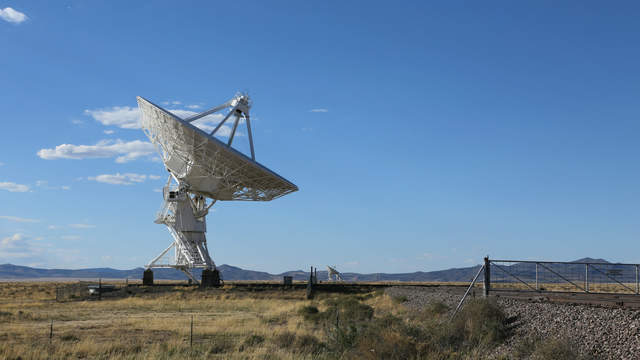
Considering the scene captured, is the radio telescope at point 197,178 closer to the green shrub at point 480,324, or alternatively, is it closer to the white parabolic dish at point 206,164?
the white parabolic dish at point 206,164

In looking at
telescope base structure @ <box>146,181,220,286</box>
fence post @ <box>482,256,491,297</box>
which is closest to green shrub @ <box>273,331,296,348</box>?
fence post @ <box>482,256,491,297</box>

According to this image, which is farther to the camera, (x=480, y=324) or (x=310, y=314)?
(x=310, y=314)

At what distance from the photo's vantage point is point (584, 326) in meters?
14.3

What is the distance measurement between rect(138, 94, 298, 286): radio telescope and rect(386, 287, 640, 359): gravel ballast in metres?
36.2

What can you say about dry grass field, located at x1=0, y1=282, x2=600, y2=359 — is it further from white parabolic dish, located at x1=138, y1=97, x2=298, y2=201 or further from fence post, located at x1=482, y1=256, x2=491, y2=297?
white parabolic dish, located at x1=138, y1=97, x2=298, y2=201

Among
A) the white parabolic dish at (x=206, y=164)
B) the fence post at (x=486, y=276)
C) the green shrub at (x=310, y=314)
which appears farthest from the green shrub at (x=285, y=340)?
the white parabolic dish at (x=206, y=164)

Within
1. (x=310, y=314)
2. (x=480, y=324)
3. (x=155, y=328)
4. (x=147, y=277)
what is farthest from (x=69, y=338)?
(x=147, y=277)

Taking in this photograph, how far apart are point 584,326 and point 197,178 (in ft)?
154

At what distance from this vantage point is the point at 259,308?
38.5m

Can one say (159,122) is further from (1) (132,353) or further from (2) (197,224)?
(1) (132,353)

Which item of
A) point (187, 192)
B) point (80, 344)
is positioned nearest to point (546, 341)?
point (80, 344)

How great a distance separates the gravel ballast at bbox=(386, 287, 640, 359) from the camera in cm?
1237

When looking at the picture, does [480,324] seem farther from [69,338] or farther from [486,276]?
[69,338]

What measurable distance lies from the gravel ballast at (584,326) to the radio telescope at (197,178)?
119ft
